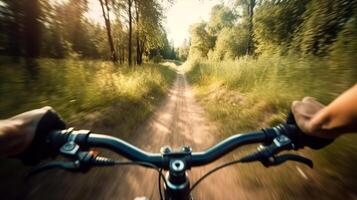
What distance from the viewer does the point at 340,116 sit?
800 mm

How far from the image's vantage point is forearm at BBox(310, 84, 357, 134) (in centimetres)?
73

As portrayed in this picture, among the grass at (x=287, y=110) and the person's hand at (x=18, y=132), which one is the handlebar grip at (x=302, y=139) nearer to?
the person's hand at (x=18, y=132)

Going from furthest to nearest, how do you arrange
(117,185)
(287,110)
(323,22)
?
(323,22) → (287,110) → (117,185)

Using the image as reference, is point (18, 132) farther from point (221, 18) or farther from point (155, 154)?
point (221, 18)

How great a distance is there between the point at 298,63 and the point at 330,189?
11.2ft

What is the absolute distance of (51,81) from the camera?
496 cm

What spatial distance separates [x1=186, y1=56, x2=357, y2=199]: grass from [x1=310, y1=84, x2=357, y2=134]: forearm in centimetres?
193

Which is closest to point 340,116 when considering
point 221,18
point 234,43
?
point 234,43

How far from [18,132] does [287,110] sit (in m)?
4.70

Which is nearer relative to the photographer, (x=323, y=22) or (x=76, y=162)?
(x=76, y=162)

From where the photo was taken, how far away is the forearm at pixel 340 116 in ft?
2.41

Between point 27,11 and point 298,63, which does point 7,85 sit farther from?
point 298,63

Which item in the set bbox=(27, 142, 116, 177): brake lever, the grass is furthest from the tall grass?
bbox=(27, 142, 116, 177): brake lever

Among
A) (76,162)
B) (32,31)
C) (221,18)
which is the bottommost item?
(76,162)
